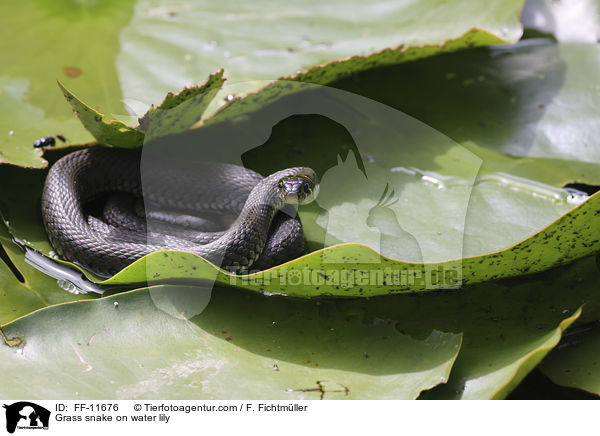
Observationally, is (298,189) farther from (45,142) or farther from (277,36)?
(45,142)

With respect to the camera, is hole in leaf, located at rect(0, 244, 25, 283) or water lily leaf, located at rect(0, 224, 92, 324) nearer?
water lily leaf, located at rect(0, 224, 92, 324)

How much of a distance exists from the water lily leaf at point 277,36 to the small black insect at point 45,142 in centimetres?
40

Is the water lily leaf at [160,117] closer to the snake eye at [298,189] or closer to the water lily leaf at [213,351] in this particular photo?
the snake eye at [298,189]

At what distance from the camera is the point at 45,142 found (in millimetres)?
2344

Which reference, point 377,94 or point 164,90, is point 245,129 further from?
point 377,94

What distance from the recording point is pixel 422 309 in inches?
75.3

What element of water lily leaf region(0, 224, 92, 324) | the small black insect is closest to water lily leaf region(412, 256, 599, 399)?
water lily leaf region(0, 224, 92, 324)

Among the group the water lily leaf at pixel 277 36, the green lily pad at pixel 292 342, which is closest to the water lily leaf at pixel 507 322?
the green lily pad at pixel 292 342

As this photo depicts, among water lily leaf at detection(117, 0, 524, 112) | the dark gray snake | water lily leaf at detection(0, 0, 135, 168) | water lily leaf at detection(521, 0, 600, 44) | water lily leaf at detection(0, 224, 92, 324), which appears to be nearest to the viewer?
water lily leaf at detection(0, 224, 92, 324)

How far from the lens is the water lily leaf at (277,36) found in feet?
8.31

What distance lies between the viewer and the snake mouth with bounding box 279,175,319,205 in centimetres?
Result: 229

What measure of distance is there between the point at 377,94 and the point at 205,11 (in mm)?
1052

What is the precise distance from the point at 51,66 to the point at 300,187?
1.42 meters
